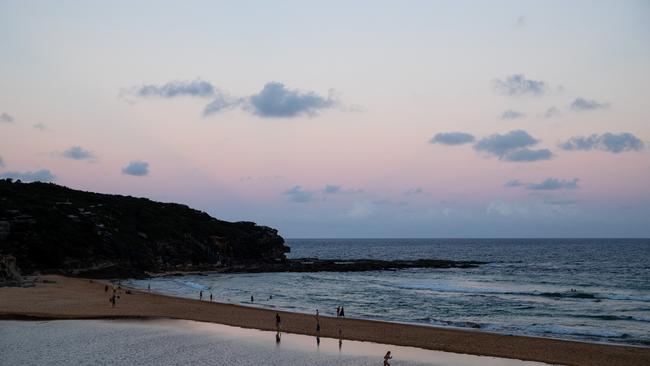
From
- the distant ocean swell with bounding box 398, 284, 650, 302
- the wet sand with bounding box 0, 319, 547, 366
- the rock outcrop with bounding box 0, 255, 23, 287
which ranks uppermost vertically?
the rock outcrop with bounding box 0, 255, 23, 287

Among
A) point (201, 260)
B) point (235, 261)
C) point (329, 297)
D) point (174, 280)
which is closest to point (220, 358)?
point (329, 297)

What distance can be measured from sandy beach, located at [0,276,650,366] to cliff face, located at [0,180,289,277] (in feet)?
77.3

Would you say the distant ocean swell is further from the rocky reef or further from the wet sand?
the wet sand

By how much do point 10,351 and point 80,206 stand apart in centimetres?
7746

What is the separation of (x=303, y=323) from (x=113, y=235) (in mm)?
60734

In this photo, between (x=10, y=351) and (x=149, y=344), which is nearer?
(x=10, y=351)

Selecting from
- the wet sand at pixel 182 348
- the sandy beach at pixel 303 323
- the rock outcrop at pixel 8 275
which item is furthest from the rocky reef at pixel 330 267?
the wet sand at pixel 182 348

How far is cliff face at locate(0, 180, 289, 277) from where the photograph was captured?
79875 millimetres

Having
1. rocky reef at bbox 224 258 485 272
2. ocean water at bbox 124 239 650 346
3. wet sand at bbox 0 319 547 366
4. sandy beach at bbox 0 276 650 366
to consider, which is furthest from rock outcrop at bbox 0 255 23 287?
rocky reef at bbox 224 258 485 272

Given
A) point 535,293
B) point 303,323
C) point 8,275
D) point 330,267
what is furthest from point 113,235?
point 535,293

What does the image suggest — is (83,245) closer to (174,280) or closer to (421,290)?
(174,280)

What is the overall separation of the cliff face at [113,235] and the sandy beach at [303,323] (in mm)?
23551

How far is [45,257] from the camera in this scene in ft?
259

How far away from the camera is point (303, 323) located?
41.6m
